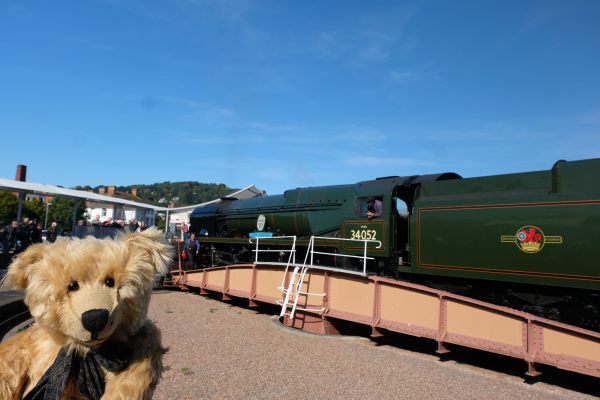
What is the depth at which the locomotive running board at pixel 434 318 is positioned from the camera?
5605 mm

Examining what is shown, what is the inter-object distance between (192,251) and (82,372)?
Answer: 12.7 m

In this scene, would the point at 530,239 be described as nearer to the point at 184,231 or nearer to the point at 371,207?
the point at 371,207

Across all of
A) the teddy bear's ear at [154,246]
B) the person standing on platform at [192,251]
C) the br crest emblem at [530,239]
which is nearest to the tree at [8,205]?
the person standing on platform at [192,251]

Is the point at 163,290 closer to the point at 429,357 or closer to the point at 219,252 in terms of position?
the point at 219,252

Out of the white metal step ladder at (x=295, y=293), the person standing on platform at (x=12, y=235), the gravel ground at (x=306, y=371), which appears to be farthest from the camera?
the person standing on platform at (x=12, y=235)

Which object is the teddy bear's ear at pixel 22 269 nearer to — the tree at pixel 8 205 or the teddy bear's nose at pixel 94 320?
the teddy bear's nose at pixel 94 320

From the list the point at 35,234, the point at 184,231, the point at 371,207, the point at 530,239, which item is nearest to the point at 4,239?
the point at 35,234

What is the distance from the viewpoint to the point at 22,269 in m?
2.09

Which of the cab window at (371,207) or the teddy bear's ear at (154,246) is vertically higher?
the cab window at (371,207)

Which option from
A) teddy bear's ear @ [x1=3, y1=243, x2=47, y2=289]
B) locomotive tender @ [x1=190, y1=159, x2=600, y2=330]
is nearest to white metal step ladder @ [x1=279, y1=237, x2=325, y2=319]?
locomotive tender @ [x1=190, y1=159, x2=600, y2=330]

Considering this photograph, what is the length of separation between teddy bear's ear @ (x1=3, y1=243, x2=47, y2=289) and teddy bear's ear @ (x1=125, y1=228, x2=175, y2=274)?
440 mm

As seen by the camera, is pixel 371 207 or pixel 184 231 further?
pixel 184 231

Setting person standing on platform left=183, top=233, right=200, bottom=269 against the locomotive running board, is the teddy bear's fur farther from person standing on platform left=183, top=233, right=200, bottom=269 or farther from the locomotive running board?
person standing on platform left=183, top=233, right=200, bottom=269

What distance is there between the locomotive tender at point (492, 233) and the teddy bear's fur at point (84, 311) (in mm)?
7130
